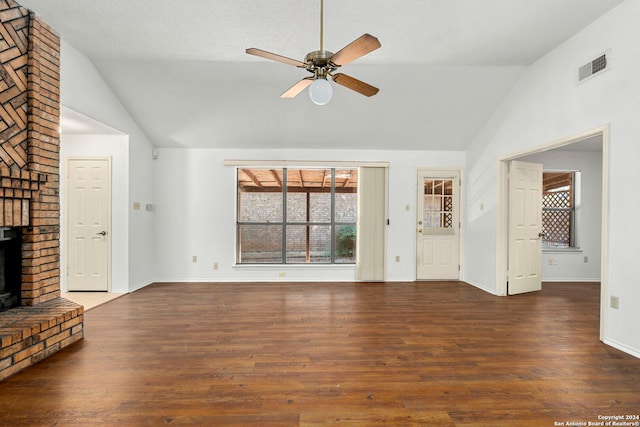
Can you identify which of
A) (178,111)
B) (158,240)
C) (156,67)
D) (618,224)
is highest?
(156,67)

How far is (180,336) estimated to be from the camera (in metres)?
2.94

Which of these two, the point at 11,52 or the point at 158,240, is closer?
the point at 11,52

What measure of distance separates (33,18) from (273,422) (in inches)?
154

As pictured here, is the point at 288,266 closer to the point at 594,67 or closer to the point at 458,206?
the point at 458,206

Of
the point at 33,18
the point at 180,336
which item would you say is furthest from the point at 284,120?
the point at 180,336

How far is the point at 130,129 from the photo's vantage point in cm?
460

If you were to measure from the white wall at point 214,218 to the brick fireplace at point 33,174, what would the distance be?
2.25 m

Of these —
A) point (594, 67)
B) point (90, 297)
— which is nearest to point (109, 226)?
point (90, 297)

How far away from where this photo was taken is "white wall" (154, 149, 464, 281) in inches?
210

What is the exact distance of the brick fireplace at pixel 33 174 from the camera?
2512 mm

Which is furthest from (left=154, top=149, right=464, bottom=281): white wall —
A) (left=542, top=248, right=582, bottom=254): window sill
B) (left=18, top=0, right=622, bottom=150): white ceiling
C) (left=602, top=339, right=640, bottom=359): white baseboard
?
(left=602, top=339, right=640, bottom=359): white baseboard

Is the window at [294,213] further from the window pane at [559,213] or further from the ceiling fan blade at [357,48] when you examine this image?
the window pane at [559,213]

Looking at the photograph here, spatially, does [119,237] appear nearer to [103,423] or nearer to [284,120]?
[284,120]

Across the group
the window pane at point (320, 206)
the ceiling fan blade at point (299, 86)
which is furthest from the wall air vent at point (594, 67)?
the window pane at point (320, 206)
